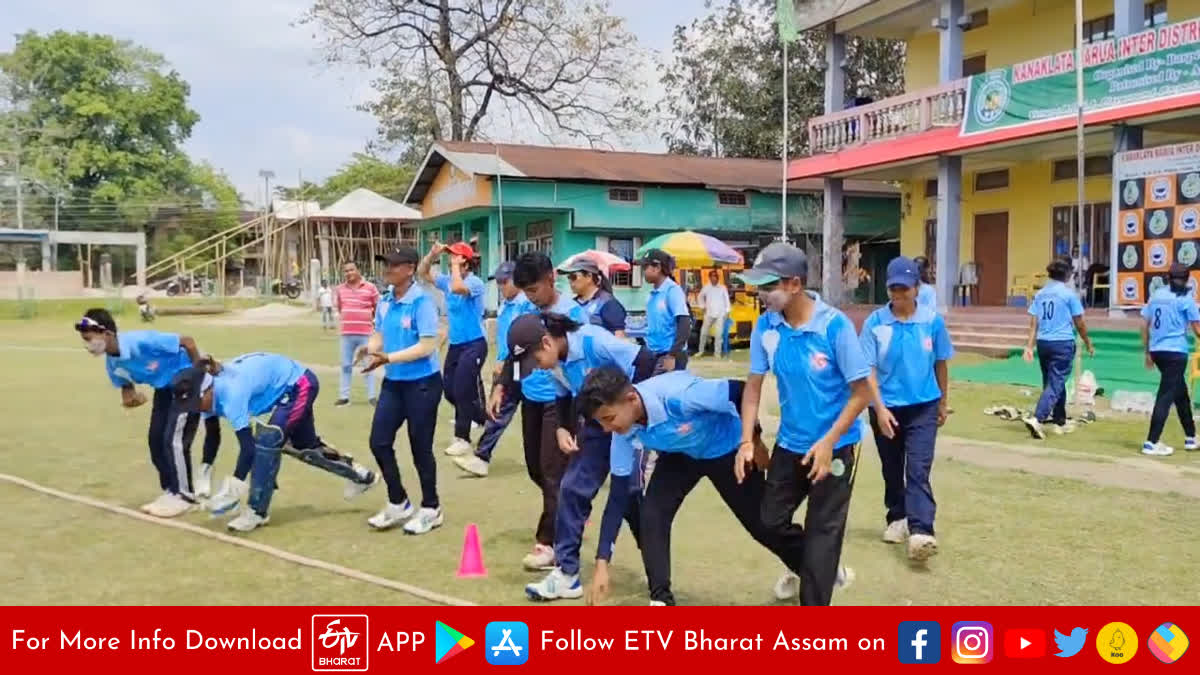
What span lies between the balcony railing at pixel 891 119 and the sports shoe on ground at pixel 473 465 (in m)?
13.6

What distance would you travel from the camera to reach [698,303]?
836 inches

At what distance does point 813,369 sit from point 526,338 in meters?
1.45

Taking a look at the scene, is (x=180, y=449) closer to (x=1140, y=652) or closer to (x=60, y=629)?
(x=60, y=629)

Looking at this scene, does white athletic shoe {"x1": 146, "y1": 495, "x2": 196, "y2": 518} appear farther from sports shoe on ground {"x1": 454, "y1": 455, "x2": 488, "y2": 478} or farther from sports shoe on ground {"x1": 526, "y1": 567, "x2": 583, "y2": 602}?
sports shoe on ground {"x1": 526, "y1": 567, "x2": 583, "y2": 602}

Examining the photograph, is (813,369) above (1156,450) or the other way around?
above

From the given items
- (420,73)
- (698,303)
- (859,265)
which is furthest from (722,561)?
(420,73)

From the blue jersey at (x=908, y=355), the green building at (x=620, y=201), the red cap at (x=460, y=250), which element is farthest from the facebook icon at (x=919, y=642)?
the green building at (x=620, y=201)

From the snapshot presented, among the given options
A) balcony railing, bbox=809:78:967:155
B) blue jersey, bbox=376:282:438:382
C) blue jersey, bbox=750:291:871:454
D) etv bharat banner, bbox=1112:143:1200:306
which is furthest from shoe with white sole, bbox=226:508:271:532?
balcony railing, bbox=809:78:967:155

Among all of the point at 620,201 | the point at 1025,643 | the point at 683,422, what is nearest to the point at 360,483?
the point at 683,422

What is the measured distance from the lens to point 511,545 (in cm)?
635

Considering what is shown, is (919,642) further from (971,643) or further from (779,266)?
(779,266)

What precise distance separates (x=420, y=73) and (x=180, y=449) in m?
31.0

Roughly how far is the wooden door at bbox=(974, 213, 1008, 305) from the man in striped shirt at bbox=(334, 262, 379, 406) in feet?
46.9

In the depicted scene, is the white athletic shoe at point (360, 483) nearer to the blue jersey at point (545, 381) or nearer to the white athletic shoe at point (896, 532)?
the blue jersey at point (545, 381)
